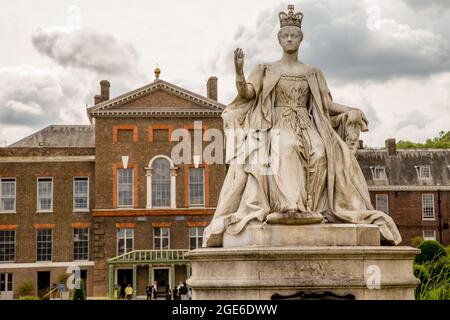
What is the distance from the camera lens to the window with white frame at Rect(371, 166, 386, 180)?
182 ft

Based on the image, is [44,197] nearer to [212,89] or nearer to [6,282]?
[6,282]

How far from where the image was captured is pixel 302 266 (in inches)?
314

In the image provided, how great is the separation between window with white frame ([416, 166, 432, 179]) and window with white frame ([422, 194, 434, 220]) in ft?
4.77

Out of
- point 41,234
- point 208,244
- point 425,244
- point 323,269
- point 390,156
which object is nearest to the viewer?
point 323,269

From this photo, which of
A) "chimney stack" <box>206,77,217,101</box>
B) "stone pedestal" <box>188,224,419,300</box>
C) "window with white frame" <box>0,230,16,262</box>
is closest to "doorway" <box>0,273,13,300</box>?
"window with white frame" <box>0,230,16,262</box>

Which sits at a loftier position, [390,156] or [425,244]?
[390,156]

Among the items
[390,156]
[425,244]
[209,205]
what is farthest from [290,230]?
[390,156]

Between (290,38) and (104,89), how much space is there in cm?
4266

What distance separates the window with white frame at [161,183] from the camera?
48.1 metres

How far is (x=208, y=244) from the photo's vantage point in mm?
8633

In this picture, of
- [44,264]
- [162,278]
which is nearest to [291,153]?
[162,278]

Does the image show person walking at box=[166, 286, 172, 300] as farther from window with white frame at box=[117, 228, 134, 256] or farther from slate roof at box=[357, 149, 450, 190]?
slate roof at box=[357, 149, 450, 190]

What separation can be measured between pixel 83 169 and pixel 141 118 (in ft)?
15.5
